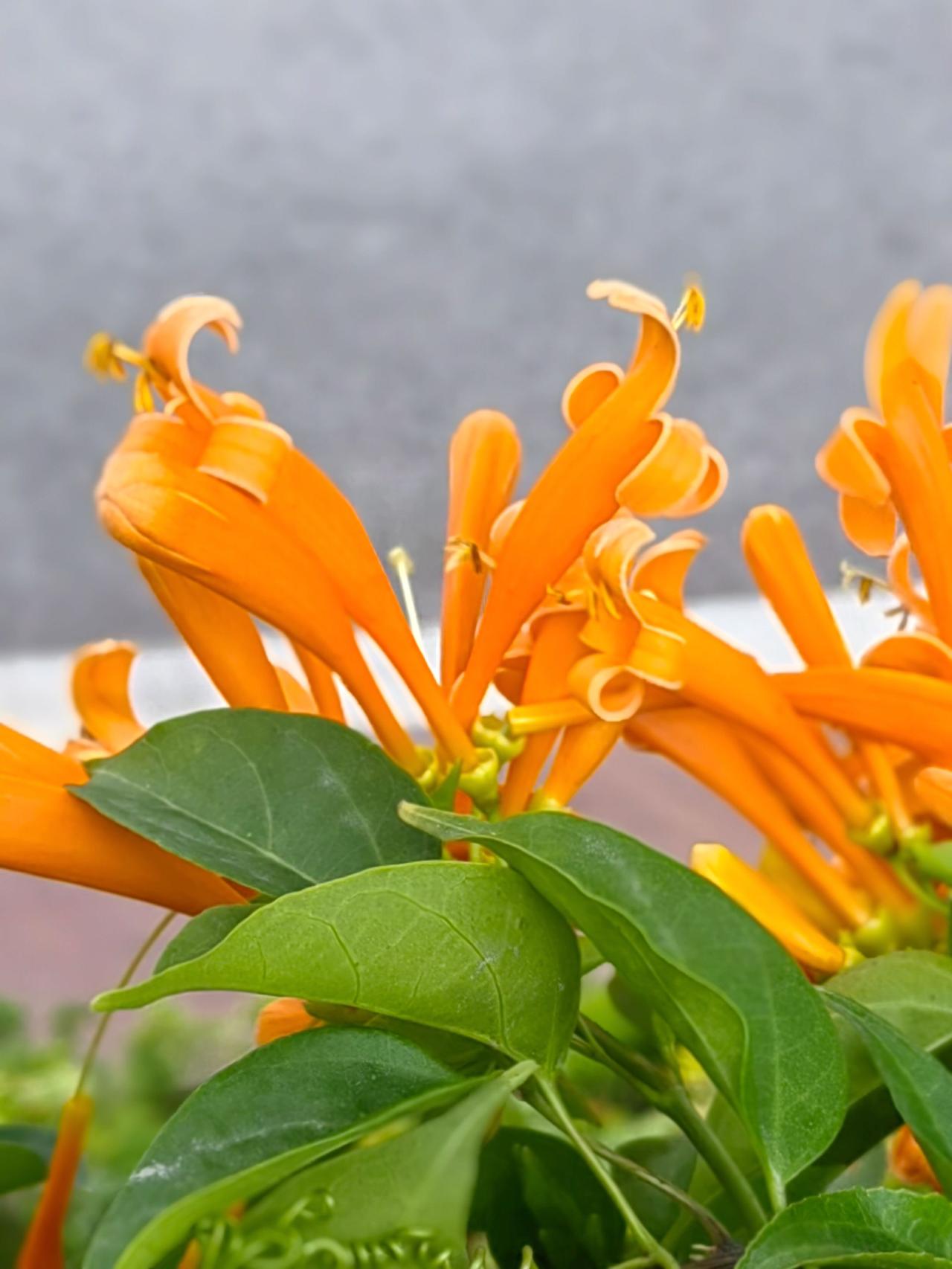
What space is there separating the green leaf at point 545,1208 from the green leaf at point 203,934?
0.07 m

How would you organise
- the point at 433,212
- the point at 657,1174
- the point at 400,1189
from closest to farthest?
the point at 400,1189, the point at 657,1174, the point at 433,212

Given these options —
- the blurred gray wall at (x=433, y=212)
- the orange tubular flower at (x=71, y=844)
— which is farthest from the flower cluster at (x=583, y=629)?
the blurred gray wall at (x=433, y=212)

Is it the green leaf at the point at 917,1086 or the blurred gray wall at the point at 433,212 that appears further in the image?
the blurred gray wall at the point at 433,212

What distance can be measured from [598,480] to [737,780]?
7cm

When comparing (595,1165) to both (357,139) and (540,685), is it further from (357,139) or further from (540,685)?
(357,139)

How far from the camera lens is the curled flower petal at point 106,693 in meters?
0.28

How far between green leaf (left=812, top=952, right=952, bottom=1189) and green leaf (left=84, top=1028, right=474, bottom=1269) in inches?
3.2

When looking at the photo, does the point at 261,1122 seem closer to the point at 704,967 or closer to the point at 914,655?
the point at 704,967

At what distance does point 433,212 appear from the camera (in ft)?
6.82

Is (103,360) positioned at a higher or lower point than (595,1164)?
higher

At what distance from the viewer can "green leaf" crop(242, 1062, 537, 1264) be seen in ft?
0.44

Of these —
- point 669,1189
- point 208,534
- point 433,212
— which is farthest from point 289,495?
point 433,212

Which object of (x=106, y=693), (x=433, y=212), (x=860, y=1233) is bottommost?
(x=860, y=1233)

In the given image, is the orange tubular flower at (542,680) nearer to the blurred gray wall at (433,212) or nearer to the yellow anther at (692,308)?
the yellow anther at (692,308)
